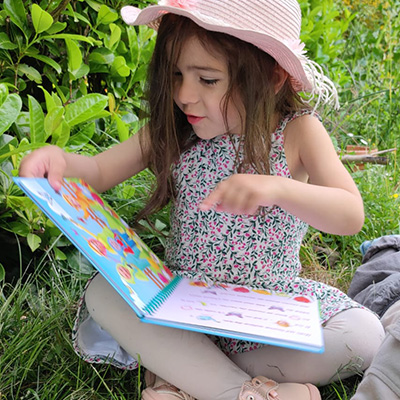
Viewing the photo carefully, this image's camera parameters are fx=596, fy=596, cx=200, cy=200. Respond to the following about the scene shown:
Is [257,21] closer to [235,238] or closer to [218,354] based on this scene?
[235,238]

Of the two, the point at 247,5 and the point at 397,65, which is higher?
the point at 247,5

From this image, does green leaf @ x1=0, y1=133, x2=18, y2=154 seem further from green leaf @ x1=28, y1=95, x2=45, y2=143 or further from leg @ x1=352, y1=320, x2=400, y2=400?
leg @ x1=352, y1=320, x2=400, y2=400

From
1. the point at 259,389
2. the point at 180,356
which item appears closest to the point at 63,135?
the point at 180,356

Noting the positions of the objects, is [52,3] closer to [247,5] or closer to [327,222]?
[247,5]

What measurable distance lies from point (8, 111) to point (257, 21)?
28.2 inches

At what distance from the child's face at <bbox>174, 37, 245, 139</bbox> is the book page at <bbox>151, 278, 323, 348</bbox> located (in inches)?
18.0

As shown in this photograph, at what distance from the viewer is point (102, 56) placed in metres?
2.21

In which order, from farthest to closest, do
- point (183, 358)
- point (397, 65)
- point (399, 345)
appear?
1. point (397, 65)
2. point (183, 358)
3. point (399, 345)

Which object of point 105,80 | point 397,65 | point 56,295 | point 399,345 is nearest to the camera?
point 399,345

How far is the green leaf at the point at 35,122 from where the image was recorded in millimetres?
1723

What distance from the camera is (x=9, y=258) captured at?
6.22 ft

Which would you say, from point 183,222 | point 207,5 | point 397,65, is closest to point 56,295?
point 183,222

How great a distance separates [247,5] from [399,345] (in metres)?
0.87

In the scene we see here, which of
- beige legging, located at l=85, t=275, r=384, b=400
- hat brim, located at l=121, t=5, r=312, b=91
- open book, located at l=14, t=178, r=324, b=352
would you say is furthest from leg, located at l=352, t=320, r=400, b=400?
hat brim, located at l=121, t=5, r=312, b=91
